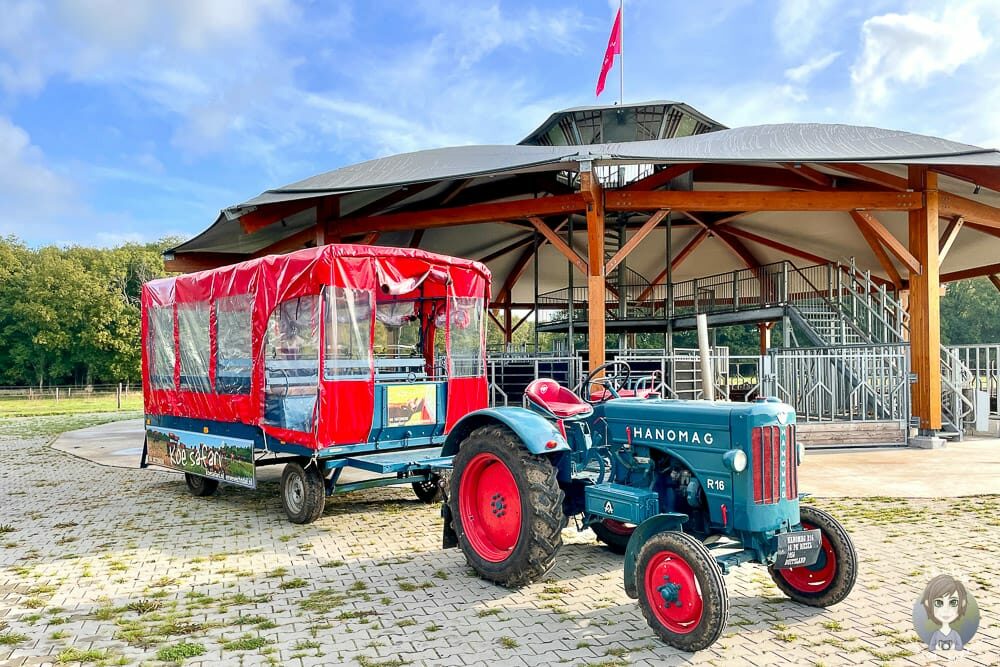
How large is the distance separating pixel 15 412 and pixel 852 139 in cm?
2763

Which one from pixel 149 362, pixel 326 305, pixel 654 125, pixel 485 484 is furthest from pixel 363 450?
pixel 654 125

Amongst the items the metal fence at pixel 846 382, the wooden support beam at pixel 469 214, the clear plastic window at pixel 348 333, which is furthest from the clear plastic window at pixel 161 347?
the metal fence at pixel 846 382

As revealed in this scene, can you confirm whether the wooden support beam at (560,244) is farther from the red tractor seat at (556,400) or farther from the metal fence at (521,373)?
the red tractor seat at (556,400)

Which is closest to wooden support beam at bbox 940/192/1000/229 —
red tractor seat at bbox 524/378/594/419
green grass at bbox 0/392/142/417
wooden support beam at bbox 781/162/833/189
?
wooden support beam at bbox 781/162/833/189

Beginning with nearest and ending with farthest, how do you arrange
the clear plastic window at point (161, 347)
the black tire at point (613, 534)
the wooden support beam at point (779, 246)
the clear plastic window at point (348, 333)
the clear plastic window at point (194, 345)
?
the black tire at point (613, 534), the clear plastic window at point (348, 333), the clear plastic window at point (194, 345), the clear plastic window at point (161, 347), the wooden support beam at point (779, 246)

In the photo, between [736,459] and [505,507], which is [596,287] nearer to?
[505,507]

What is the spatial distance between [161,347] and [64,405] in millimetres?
25658

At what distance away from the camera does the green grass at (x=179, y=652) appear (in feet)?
11.8

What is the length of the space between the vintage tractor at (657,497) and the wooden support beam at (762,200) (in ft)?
27.0

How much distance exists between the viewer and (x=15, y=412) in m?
25.4

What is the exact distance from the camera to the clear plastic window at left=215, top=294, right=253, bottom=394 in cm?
723

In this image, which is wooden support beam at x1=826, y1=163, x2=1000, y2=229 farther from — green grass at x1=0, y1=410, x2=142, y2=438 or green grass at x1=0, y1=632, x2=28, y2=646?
green grass at x1=0, y1=410, x2=142, y2=438

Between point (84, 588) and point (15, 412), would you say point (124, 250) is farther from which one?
point (84, 588)

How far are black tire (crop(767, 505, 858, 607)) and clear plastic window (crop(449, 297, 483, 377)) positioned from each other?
13.4ft
